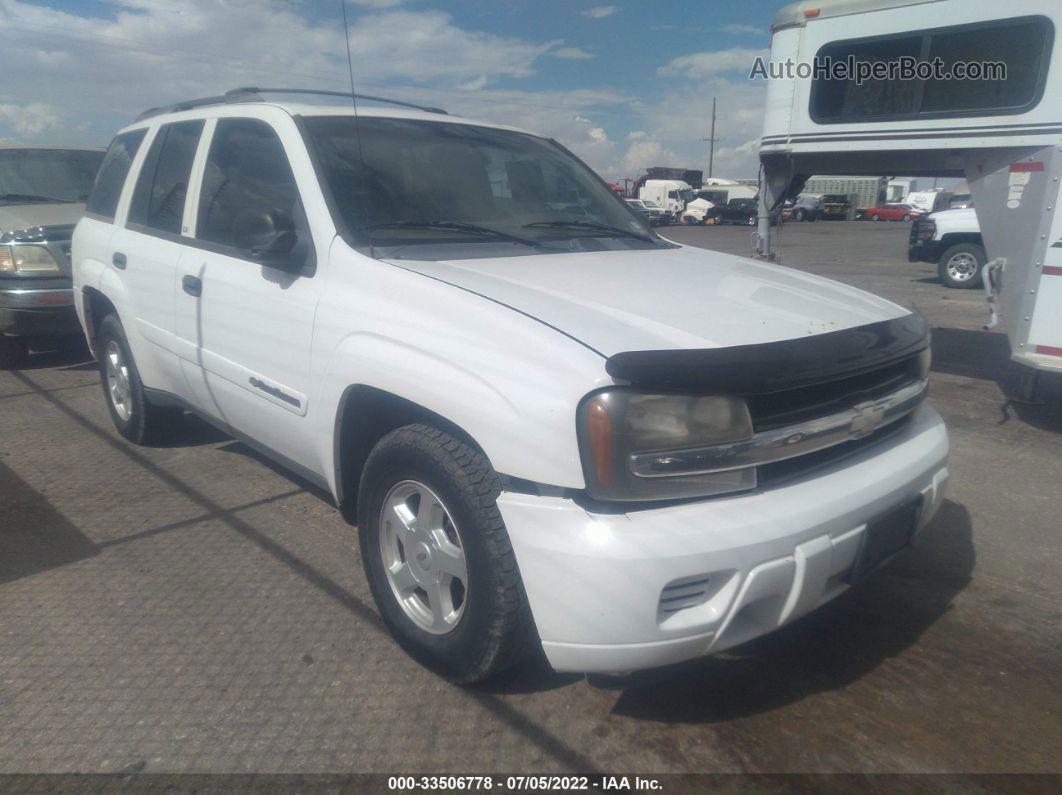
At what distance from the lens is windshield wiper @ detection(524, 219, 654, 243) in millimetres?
3453

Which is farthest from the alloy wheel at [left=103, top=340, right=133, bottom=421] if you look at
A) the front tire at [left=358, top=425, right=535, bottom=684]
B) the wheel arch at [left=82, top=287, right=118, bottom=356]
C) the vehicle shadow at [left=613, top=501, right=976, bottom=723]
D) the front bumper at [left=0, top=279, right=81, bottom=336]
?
the vehicle shadow at [left=613, top=501, right=976, bottom=723]

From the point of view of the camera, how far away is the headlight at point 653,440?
6.59 ft

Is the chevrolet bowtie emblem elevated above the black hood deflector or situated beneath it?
situated beneath

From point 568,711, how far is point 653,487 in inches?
35.0

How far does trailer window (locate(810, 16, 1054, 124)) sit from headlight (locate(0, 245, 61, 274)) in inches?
260

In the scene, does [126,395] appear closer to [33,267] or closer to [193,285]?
[193,285]

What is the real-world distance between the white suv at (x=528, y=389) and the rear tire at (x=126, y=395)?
944 millimetres

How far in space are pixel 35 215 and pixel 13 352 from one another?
4.80 ft

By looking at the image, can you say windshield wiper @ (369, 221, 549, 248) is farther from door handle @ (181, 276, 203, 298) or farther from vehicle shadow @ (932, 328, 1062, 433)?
vehicle shadow @ (932, 328, 1062, 433)

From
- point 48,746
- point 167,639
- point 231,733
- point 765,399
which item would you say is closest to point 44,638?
point 167,639

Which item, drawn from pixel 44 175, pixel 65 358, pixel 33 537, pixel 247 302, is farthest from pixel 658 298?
pixel 44 175

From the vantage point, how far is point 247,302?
3.23m

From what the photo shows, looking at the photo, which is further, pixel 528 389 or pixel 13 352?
pixel 13 352

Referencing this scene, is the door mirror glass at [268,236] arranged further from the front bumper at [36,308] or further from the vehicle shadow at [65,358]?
the vehicle shadow at [65,358]
